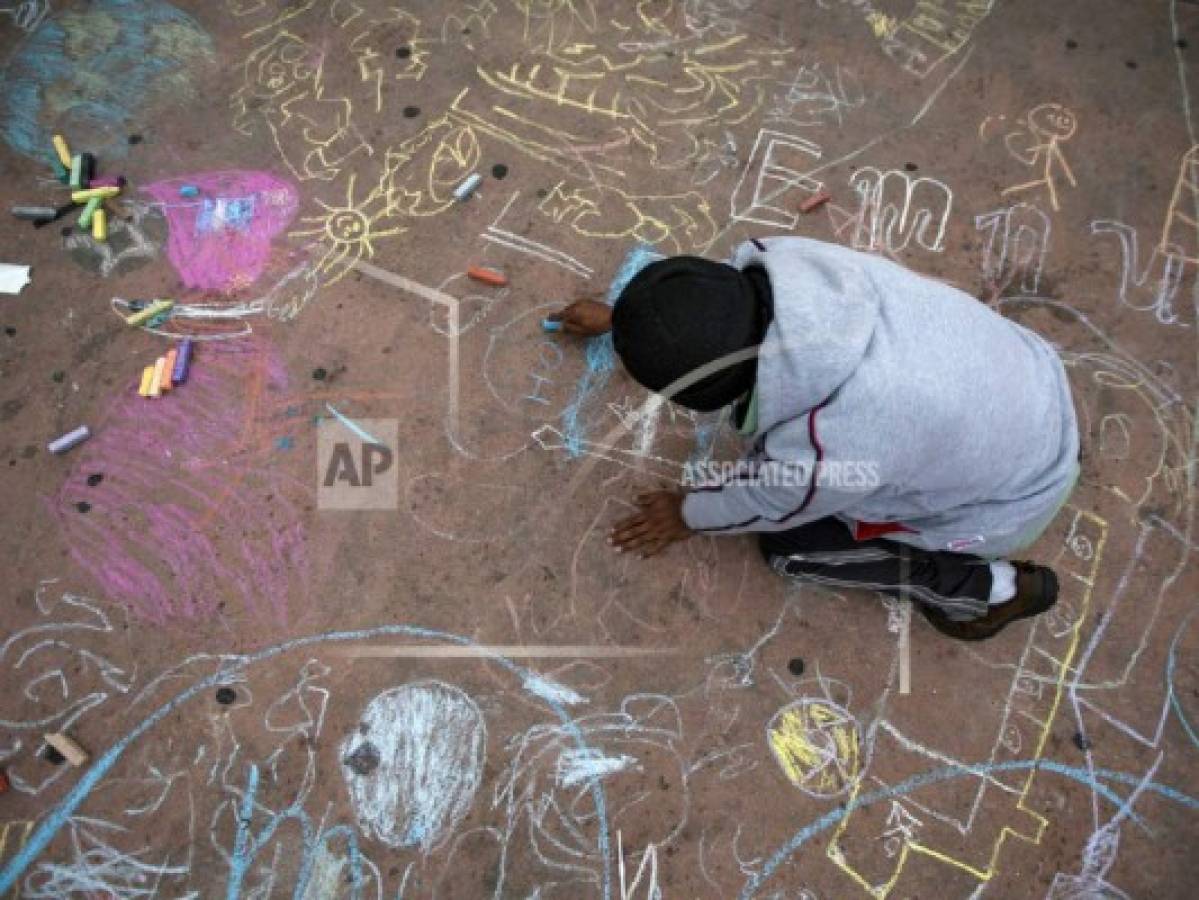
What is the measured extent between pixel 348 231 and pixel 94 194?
3.16 ft

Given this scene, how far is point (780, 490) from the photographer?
1947 mm

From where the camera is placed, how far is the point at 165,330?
2.81m

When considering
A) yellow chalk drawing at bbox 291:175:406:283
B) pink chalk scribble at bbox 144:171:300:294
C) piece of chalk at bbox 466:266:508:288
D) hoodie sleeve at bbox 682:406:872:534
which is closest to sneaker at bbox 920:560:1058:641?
hoodie sleeve at bbox 682:406:872:534

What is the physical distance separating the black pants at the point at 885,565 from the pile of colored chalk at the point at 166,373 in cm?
200

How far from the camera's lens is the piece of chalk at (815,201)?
306 centimetres

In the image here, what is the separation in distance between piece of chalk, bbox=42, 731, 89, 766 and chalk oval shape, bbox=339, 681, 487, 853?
2.39 feet

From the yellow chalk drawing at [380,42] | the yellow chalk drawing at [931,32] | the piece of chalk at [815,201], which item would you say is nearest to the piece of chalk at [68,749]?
the yellow chalk drawing at [380,42]

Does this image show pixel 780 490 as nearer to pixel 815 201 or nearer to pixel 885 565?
pixel 885 565

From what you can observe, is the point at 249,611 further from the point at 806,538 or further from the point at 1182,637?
the point at 1182,637

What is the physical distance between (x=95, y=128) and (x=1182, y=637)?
428 cm

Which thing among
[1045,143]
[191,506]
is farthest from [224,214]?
[1045,143]

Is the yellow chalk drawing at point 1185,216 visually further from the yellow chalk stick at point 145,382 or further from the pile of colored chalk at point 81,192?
the pile of colored chalk at point 81,192

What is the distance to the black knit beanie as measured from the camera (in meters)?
1.71

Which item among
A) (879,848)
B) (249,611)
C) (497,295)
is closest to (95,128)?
(497,295)
